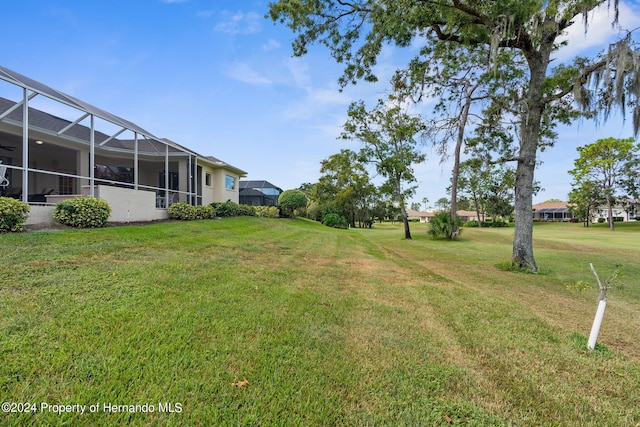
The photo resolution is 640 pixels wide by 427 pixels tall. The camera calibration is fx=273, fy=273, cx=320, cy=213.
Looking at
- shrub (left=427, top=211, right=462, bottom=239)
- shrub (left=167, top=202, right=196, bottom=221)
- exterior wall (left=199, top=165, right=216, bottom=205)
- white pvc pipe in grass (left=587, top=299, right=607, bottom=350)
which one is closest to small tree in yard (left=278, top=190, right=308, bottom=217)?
exterior wall (left=199, top=165, right=216, bottom=205)

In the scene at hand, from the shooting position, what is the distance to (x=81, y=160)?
13242 millimetres

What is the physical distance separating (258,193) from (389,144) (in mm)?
16151

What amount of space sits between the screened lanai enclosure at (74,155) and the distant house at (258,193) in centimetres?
1233

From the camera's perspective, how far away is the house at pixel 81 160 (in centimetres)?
826

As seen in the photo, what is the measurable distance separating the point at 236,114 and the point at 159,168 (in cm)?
647

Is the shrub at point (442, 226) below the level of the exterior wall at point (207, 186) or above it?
below

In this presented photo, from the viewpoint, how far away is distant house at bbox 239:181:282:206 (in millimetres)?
29844

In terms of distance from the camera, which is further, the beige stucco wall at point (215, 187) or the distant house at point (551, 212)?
the distant house at point (551, 212)

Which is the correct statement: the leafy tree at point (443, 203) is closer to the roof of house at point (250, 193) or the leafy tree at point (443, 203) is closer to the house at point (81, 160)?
the roof of house at point (250, 193)

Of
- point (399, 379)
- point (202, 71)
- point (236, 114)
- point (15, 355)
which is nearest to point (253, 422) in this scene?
point (399, 379)

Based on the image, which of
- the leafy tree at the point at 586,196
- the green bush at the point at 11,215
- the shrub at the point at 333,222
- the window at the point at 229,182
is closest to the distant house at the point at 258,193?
the shrub at the point at 333,222

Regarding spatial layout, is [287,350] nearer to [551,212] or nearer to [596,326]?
[596,326]

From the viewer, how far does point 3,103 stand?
33.8 feet

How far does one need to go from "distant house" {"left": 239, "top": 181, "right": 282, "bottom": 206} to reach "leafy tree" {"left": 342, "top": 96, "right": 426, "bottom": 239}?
46.4 feet
